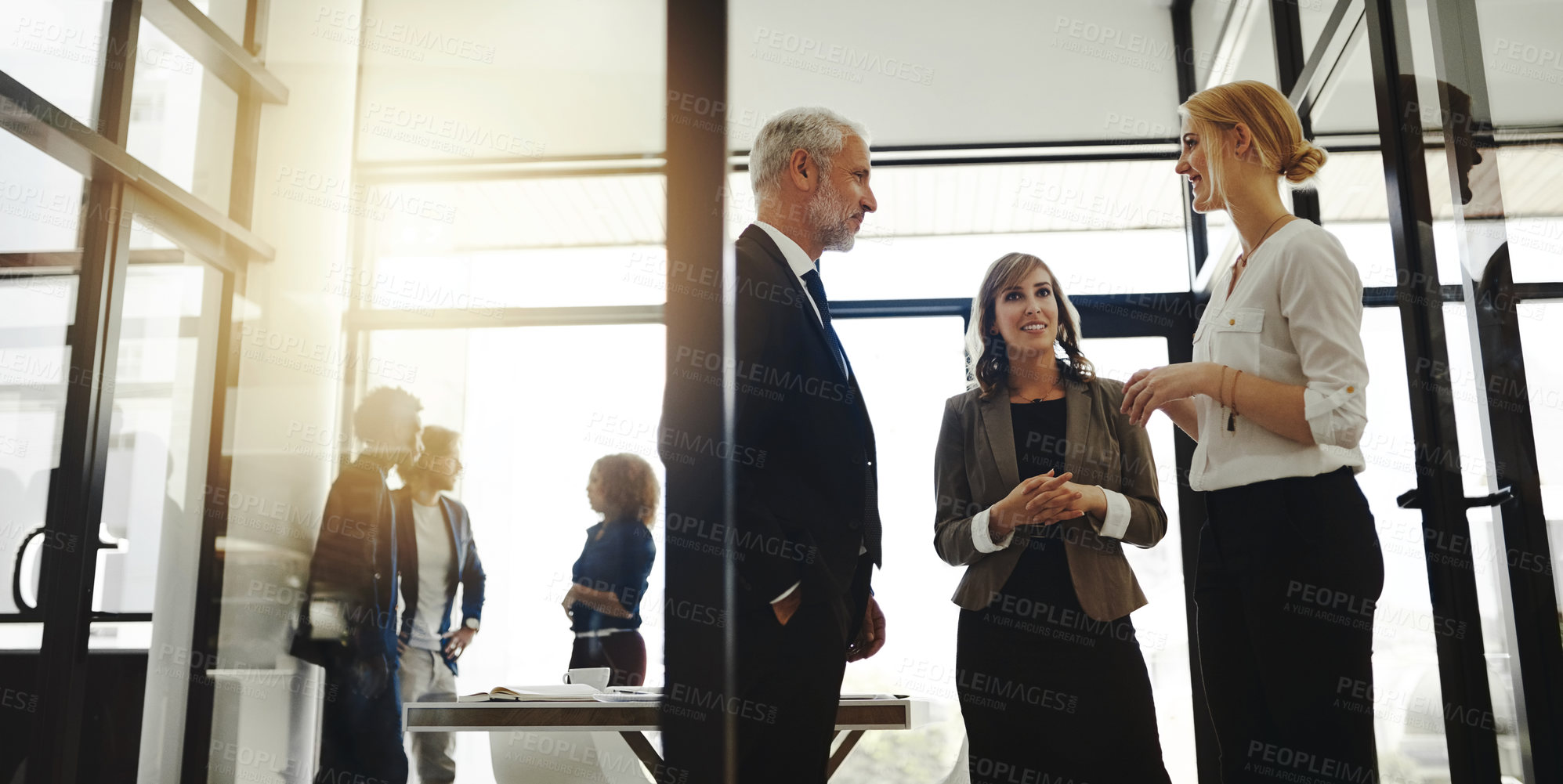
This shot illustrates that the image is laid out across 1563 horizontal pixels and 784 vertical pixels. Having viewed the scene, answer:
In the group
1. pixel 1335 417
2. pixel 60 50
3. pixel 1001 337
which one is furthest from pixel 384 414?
pixel 1335 417

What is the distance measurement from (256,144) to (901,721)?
394cm

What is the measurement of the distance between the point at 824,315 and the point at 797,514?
0.39m

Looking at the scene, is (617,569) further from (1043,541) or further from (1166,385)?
(1166,385)

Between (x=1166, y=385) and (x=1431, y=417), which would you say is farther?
(x=1431, y=417)

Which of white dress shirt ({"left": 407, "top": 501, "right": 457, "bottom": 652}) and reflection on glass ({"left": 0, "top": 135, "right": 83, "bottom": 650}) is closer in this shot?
reflection on glass ({"left": 0, "top": 135, "right": 83, "bottom": 650})

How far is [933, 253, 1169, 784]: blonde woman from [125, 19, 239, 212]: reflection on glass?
3152 millimetres

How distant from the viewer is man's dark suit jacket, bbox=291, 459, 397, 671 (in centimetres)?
377

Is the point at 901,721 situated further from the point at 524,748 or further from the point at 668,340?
the point at 668,340

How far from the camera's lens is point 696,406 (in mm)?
345

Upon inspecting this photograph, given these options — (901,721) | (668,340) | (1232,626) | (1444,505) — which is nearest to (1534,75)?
(1444,505)

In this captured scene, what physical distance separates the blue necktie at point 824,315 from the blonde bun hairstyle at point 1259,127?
0.74 m

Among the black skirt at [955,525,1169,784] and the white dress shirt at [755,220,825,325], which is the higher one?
the white dress shirt at [755,220,825,325]

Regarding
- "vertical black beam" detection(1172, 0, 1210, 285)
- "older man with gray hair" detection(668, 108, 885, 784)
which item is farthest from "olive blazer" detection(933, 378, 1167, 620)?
"vertical black beam" detection(1172, 0, 1210, 285)

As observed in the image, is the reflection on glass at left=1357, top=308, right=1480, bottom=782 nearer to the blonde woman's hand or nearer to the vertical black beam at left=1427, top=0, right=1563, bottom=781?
the vertical black beam at left=1427, top=0, right=1563, bottom=781
